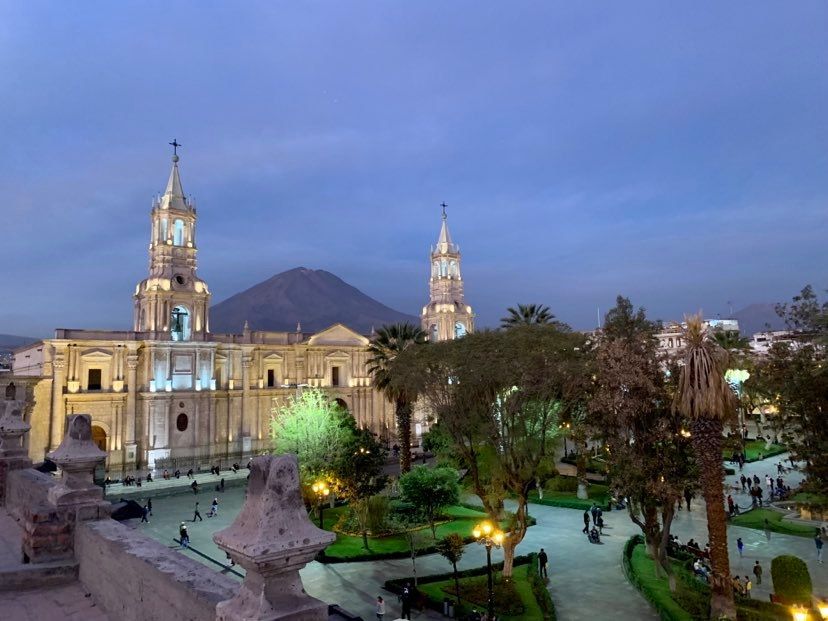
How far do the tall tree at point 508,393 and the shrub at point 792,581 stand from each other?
7663 mm

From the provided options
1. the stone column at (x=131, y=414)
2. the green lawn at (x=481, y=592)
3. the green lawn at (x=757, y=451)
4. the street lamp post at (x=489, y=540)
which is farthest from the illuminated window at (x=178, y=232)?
the green lawn at (x=757, y=451)

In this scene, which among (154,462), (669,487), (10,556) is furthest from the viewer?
(154,462)

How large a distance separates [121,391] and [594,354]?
35209 millimetres

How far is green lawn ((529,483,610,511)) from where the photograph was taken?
3069cm

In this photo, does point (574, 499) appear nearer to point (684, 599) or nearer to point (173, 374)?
point (684, 599)

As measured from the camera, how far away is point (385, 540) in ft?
82.5

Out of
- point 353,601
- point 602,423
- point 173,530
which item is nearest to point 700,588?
point 602,423

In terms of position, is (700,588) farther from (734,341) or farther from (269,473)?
(734,341)

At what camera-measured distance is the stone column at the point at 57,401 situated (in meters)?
38.2

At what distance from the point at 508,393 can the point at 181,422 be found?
32.1 metres

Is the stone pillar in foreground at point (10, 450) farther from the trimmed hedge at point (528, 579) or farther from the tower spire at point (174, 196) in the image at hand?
the tower spire at point (174, 196)

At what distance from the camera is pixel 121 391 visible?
41.1 m

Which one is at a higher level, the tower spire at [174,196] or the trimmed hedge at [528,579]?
the tower spire at [174,196]

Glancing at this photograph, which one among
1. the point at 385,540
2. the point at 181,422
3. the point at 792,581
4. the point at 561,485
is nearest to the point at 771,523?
the point at 792,581
